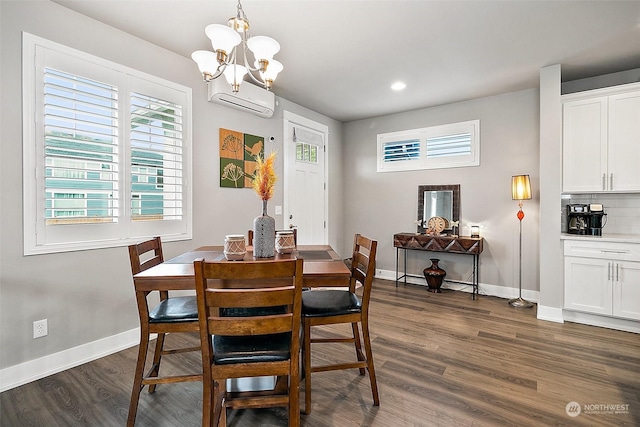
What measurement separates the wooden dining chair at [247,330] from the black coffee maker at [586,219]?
355cm

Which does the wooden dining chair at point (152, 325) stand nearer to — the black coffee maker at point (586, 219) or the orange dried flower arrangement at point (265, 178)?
the orange dried flower arrangement at point (265, 178)

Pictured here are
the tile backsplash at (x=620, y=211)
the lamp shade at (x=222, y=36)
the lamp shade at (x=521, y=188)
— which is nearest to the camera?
the lamp shade at (x=222, y=36)

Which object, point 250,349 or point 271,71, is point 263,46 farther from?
point 250,349

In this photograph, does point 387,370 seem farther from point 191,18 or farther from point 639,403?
point 191,18

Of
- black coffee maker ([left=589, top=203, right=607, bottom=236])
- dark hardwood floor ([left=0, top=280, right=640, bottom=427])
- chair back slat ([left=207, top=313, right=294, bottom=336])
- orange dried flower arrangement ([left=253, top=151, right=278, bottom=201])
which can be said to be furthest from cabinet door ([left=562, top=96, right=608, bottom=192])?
chair back slat ([left=207, top=313, right=294, bottom=336])

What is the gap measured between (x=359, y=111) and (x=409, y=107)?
0.76 metres

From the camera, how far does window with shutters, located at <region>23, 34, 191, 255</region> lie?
7.11 ft

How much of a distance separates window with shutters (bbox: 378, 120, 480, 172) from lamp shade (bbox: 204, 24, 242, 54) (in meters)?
3.56

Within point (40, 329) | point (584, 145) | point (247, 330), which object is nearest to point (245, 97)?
point (40, 329)

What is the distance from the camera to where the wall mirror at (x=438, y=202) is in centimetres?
448

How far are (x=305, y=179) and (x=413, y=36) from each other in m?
2.51

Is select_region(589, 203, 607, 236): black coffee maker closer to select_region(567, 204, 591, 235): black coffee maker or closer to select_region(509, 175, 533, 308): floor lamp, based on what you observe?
select_region(567, 204, 591, 235): black coffee maker

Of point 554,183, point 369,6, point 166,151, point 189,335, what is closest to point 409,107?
point 554,183

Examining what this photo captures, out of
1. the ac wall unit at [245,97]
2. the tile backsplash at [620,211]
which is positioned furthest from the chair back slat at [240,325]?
the tile backsplash at [620,211]
